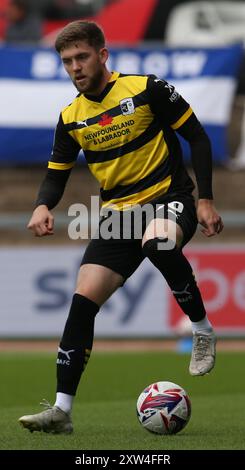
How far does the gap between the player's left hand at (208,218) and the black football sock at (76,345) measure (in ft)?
2.76

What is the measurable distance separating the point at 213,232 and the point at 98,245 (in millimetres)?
782

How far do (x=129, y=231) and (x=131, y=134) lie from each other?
609 millimetres

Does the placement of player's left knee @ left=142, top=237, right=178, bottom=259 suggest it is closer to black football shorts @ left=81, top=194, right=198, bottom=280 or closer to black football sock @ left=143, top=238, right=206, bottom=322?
black football sock @ left=143, top=238, right=206, bottom=322

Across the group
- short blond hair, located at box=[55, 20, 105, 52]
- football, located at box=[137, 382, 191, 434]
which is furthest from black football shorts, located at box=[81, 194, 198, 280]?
short blond hair, located at box=[55, 20, 105, 52]

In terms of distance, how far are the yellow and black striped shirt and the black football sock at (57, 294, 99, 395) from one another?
691mm

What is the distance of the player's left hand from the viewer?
6980mm

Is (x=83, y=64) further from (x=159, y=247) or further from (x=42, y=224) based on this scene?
(x=159, y=247)

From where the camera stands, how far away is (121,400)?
31.9ft

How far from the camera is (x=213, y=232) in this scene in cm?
699

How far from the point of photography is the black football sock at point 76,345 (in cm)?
714

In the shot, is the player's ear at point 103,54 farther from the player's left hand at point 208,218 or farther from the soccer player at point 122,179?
the player's left hand at point 208,218

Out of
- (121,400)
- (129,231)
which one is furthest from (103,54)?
(121,400)

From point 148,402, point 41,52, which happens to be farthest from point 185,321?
point 148,402

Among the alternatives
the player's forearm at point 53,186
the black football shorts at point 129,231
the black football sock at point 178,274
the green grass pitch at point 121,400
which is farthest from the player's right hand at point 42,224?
the green grass pitch at point 121,400
